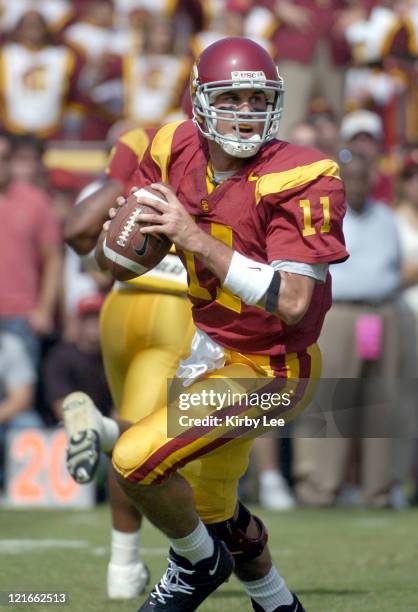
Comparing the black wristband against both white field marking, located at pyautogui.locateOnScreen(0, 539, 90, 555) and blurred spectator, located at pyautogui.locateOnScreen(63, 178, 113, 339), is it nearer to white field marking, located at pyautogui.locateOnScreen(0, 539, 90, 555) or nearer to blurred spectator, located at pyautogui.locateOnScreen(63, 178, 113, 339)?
white field marking, located at pyautogui.locateOnScreen(0, 539, 90, 555)

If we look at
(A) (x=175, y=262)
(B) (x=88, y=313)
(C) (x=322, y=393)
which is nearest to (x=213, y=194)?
(A) (x=175, y=262)

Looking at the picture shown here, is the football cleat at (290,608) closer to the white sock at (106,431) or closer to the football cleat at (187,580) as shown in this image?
the football cleat at (187,580)

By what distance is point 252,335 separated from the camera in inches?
175

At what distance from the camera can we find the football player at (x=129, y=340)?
534cm

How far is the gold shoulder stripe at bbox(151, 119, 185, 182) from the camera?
463 cm

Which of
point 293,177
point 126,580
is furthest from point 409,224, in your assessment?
point 293,177

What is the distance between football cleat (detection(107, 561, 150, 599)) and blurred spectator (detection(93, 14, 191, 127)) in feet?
18.7

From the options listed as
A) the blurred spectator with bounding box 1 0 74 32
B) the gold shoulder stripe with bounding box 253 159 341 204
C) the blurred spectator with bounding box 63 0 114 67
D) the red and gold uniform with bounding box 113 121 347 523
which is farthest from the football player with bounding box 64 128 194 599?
the blurred spectator with bounding box 1 0 74 32

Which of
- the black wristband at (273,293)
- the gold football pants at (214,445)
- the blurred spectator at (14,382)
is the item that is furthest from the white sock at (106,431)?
the blurred spectator at (14,382)

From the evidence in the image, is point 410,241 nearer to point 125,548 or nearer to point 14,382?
point 14,382

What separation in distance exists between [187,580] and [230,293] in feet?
2.99

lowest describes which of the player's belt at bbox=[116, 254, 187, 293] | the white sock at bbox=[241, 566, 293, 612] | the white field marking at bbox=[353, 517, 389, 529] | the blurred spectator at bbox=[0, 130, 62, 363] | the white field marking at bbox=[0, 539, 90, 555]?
the white field marking at bbox=[353, 517, 389, 529]

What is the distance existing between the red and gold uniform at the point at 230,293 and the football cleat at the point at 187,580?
191 millimetres

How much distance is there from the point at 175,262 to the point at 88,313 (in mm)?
3266
